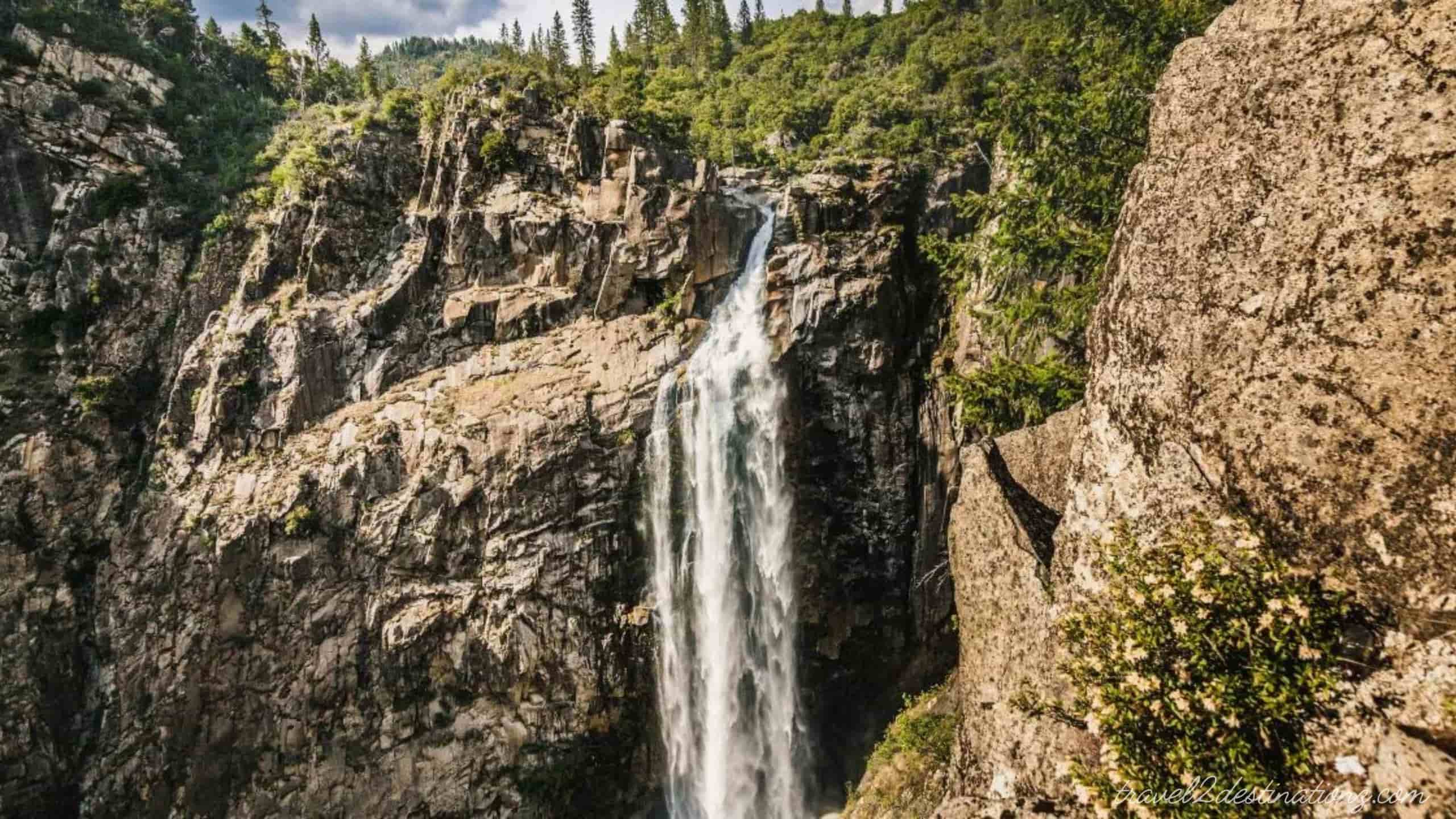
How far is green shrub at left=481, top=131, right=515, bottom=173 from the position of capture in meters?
28.5

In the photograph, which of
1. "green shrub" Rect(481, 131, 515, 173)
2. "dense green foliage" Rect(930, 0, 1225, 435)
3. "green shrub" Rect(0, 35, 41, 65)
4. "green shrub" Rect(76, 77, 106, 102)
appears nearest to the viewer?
"dense green foliage" Rect(930, 0, 1225, 435)

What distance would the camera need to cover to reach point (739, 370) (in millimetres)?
24906

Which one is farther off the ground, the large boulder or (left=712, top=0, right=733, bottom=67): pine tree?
(left=712, top=0, right=733, bottom=67): pine tree

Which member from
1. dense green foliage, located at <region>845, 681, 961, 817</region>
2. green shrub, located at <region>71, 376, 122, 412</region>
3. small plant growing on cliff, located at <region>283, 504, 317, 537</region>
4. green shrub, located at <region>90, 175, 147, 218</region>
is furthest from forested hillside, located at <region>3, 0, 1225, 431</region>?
small plant growing on cliff, located at <region>283, 504, 317, 537</region>

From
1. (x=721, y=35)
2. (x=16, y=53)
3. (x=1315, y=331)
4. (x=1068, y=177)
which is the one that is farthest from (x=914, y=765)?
(x=721, y=35)

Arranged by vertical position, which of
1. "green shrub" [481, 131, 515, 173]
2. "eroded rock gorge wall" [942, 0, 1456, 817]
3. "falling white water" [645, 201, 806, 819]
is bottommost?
"falling white water" [645, 201, 806, 819]

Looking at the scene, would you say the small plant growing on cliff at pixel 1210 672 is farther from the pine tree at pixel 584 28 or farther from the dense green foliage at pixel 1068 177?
the pine tree at pixel 584 28

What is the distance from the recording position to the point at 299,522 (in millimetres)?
23781

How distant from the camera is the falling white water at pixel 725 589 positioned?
2291cm

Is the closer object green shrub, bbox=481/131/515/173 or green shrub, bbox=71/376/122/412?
green shrub, bbox=71/376/122/412

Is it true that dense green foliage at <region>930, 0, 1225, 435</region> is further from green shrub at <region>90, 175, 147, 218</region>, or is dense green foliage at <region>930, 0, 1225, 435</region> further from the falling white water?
green shrub at <region>90, 175, 147, 218</region>

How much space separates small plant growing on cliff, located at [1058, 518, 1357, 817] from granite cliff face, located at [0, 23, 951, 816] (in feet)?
63.3

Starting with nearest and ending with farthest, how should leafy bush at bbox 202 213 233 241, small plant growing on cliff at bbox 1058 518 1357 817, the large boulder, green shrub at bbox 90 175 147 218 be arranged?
the large boulder < small plant growing on cliff at bbox 1058 518 1357 817 < green shrub at bbox 90 175 147 218 < leafy bush at bbox 202 213 233 241

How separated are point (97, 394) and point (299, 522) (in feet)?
38.0
